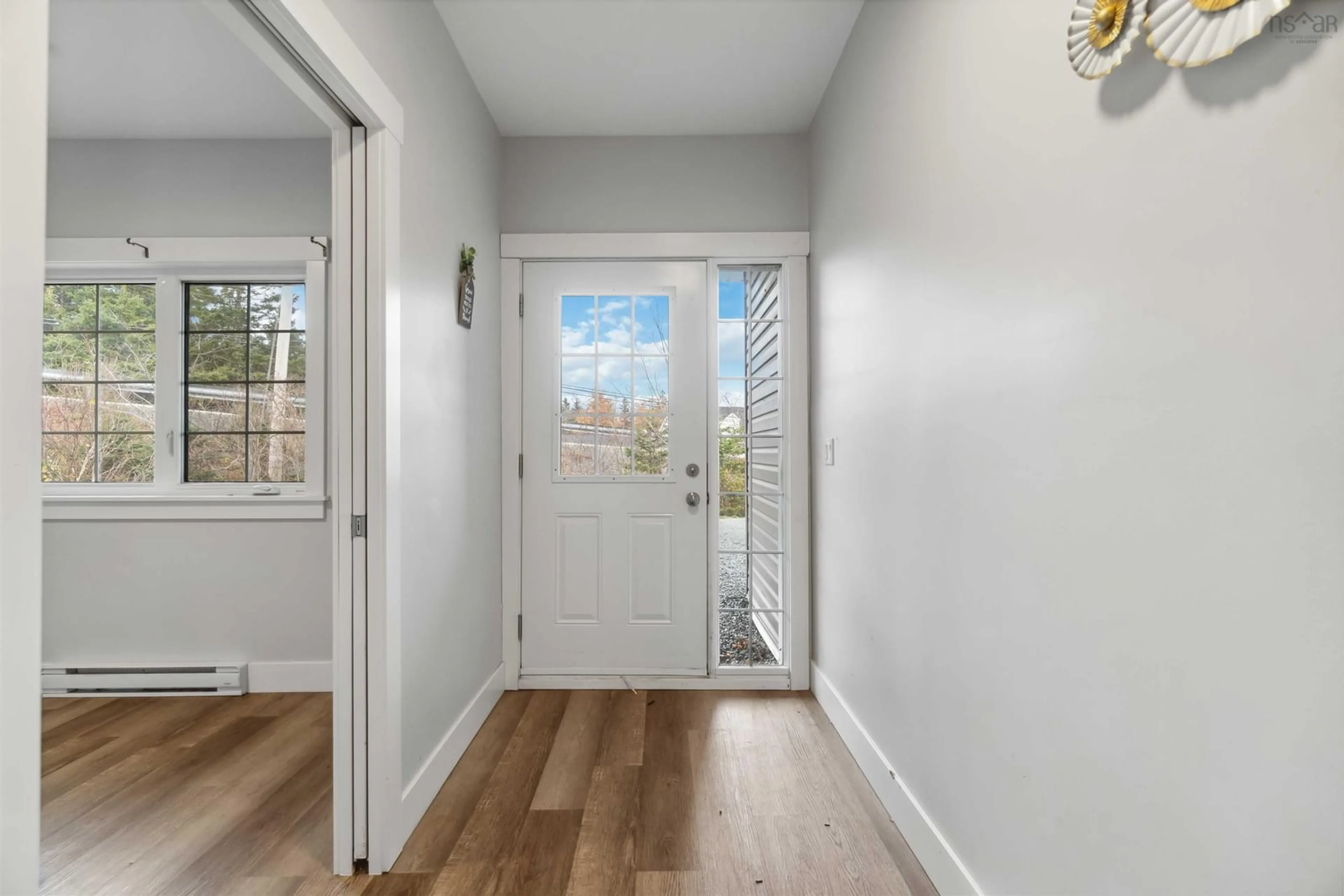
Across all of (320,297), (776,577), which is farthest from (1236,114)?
(320,297)

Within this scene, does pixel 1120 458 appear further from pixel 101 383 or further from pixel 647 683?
pixel 101 383

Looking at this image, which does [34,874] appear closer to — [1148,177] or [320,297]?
[1148,177]

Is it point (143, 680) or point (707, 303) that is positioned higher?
point (707, 303)

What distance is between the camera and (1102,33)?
93cm

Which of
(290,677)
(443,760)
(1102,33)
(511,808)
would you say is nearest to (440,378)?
(443,760)

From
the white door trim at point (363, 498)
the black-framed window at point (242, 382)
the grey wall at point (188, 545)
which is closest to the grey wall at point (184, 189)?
the grey wall at point (188, 545)

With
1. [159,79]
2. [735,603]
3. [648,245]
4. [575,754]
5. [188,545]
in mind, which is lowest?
[575,754]

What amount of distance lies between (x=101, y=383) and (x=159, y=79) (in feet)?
4.73

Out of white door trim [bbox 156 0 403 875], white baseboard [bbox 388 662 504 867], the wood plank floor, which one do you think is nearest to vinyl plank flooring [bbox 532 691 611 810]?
the wood plank floor

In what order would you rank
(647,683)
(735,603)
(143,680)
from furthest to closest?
(735,603), (647,683), (143,680)

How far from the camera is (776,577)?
3.08m

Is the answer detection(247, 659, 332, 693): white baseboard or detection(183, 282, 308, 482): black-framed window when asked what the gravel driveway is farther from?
detection(183, 282, 308, 482): black-framed window

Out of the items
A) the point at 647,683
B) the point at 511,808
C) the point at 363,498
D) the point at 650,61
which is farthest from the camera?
the point at 647,683

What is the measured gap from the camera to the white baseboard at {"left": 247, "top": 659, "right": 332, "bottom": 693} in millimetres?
2938
